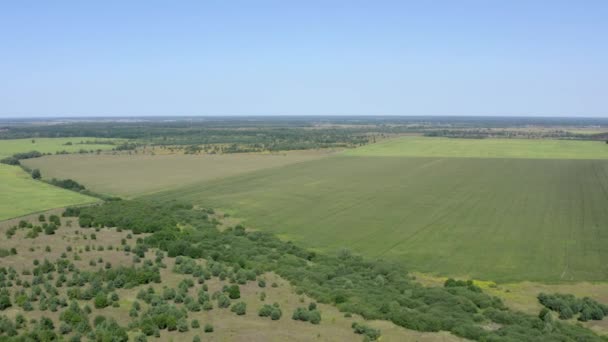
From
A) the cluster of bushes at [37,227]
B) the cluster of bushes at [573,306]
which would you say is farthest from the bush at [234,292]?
the cluster of bushes at [37,227]

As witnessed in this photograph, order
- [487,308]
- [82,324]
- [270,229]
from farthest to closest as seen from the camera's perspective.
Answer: [270,229], [487,308], [82,324]

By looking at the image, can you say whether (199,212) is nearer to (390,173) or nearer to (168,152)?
(390,173)

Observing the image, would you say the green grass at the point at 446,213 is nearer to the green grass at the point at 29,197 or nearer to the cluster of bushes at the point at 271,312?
the green grass at the point at 29,197

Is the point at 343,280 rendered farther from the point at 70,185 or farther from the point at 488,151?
the point at 488,151

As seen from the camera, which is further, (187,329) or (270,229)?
(270,229)

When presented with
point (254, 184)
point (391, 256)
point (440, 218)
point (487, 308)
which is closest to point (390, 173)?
point (254, 184)

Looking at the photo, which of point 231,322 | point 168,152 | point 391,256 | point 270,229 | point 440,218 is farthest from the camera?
point 168,152
